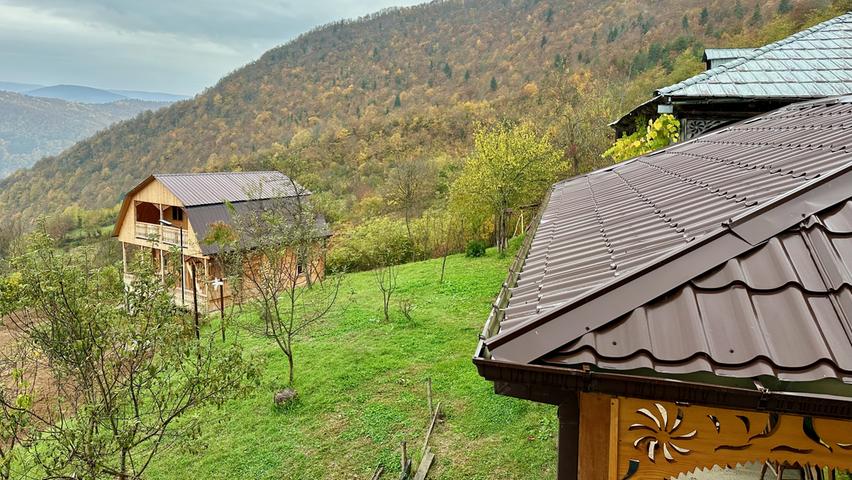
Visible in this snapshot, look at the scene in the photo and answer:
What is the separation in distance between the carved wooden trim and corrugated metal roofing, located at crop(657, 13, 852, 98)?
5.81m

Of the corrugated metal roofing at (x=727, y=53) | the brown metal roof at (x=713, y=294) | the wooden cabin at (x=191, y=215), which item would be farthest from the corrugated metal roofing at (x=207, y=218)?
the brown metal roof at (x=713, y=294)

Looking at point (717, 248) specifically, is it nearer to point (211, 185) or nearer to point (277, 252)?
point (277, 252)

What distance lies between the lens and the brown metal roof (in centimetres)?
159

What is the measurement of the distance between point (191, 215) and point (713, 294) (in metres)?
19.1

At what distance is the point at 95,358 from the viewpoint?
4.33 metres

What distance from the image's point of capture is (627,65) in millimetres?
41812

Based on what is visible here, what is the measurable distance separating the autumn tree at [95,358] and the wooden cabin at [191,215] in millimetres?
11746

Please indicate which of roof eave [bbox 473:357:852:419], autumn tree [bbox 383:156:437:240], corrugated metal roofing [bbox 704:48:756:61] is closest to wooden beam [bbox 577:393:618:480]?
roof eave [bbox 473:357:852:419]

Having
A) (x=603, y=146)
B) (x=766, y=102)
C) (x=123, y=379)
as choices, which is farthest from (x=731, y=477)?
(x=603, y=146)

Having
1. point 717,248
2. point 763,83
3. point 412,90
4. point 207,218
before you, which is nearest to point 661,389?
point 717,248

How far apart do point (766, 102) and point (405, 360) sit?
752cm

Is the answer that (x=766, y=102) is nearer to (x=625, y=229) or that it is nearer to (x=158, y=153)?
(x=625, y=229)

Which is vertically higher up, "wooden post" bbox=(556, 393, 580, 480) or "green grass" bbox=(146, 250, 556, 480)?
"wooden post" bbox=(556, 393, 580, 480)

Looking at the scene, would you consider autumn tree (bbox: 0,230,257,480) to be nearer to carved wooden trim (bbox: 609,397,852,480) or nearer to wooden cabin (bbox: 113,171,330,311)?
carved wooden trim (bbox: 609,397,852,480)
